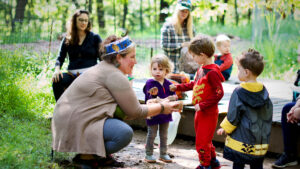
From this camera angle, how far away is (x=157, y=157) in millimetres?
3887

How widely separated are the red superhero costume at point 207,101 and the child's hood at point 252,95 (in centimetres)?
34

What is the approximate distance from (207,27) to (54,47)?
991 cm

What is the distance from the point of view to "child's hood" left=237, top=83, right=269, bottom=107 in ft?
9.09

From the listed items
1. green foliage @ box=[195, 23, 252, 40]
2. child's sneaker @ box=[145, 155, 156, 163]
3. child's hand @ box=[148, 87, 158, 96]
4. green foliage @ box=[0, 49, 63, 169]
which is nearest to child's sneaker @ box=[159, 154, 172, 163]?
child's sneaker @ box=[145, 155, 156, 163]

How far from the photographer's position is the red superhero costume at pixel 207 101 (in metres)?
3.13

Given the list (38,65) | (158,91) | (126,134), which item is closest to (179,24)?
(158,91)

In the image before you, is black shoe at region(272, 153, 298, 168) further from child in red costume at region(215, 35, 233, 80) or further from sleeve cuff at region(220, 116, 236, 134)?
child in red costume at region(215, 35, 233, 80)

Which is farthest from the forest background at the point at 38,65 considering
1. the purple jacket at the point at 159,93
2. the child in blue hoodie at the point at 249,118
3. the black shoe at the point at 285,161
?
the black shoe at the point at 285,161

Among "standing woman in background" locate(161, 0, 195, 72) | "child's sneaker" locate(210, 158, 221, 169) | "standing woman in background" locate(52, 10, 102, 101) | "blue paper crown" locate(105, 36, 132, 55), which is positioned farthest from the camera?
"standing woman in background" locate(161, 0, 195, 72)

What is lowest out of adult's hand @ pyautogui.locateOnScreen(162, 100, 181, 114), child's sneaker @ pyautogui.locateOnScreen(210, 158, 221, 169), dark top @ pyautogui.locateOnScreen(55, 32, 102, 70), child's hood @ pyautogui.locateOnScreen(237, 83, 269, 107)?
child's sneaker @ pyautogui.locateOnScreen(210, 158, 221, 169)

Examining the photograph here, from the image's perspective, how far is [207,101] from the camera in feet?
10.2

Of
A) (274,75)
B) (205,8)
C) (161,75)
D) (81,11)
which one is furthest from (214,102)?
(274,75)

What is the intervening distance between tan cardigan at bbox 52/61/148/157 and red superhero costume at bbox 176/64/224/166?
2.12 feet

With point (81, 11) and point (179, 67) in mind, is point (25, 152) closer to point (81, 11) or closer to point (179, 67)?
point (81, 11)
